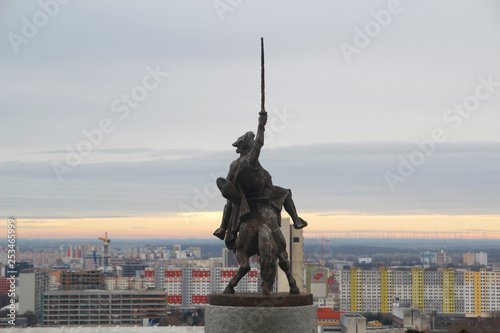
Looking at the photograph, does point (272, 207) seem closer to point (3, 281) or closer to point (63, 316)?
point (3, 281)

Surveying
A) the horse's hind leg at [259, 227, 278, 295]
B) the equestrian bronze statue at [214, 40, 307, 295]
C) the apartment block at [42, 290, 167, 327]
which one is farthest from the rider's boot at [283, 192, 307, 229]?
the apartment block at [42, 290, 167, 327]

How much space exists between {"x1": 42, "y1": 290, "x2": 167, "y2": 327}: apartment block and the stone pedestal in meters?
66.3

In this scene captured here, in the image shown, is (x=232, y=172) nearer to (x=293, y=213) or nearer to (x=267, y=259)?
(x=293, y=213)

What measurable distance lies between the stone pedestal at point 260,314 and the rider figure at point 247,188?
33.0 inches

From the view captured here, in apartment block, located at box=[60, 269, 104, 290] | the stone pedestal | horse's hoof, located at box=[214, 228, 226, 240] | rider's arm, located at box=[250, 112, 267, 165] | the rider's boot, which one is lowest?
apartment block, located at box=[60, 269, 104, 290]

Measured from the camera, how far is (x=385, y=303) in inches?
3957

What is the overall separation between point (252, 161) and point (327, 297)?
90944mm

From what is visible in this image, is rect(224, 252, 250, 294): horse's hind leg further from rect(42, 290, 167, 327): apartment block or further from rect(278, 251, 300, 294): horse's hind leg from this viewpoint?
rect(42, 290, 167, 327): apartment block

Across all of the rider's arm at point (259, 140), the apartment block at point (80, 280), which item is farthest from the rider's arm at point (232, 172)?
the apartment block at point (80, 280)

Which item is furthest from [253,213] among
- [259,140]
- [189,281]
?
[189,281]

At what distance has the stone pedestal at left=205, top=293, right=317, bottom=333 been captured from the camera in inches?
371

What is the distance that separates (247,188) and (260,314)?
5.24 ft

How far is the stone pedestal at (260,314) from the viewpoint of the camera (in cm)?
942

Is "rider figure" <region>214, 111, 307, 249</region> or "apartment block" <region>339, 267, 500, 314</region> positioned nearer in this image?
"rider figure" <region>214, 111, 307, 249</region>
